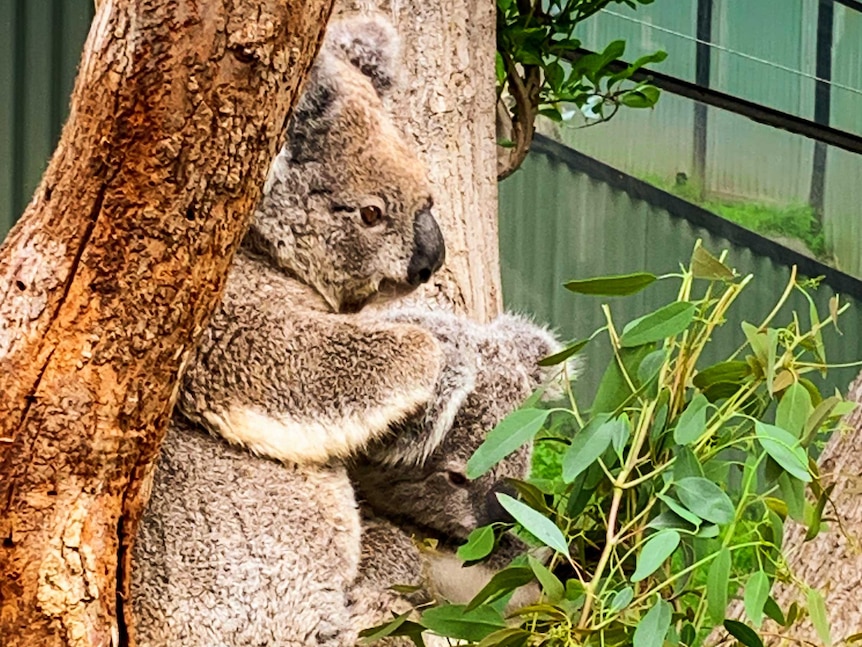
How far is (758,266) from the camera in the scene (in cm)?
393

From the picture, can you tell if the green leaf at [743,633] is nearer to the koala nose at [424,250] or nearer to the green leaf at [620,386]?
the green leaf at [620,386]

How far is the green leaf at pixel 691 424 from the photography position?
1147mm

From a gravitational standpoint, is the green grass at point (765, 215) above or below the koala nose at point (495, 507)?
above

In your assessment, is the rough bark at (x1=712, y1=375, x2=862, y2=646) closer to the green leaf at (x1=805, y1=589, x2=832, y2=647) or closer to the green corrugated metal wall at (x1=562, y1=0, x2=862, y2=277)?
the green leaf at (x1=805, y1=589, x2=832, y2=647)

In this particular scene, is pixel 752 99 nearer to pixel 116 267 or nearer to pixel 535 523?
pixel 535 523

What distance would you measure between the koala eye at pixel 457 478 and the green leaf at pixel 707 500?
17.8 inches

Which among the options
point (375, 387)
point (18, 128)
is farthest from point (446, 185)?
point (18, 128)

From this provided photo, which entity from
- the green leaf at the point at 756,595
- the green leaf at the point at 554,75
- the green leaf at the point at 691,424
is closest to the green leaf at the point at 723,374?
the green leaf at the point at 691,424

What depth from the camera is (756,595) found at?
1.15 meters

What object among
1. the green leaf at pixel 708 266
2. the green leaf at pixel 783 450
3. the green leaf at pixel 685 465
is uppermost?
the green leaf at pixel 708 266

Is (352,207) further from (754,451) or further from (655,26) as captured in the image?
(655,26)

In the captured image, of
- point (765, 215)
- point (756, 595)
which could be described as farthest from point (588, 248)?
point (756, 595)

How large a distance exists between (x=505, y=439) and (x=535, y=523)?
89 millimetres

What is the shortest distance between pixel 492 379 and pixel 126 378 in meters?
0.63
